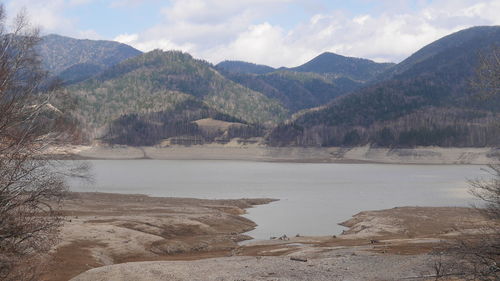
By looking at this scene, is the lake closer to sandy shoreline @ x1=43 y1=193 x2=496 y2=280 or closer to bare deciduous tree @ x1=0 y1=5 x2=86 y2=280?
sandy shoreline @ x1=43 y1=193 x2=496 y2=280

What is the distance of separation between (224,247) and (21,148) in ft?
97.2

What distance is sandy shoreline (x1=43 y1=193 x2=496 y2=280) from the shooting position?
26.4 meters

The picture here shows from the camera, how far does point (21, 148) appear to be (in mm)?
15141

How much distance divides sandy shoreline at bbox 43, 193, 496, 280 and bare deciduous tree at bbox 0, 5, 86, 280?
7551mm

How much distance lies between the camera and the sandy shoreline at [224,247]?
2641 centimetres

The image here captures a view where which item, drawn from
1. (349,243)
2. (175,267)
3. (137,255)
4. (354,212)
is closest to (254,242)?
(349,243)

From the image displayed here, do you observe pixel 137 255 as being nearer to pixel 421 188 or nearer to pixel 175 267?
pixel 175 267

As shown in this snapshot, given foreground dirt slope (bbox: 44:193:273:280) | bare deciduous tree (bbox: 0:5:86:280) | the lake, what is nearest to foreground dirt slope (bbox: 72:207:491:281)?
foreground dirt slope (bbox: 44:193:273:280)

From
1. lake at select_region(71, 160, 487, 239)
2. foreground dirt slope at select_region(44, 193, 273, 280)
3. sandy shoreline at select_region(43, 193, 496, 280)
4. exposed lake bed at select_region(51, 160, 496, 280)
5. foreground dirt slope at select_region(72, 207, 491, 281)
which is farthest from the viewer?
lake at select_region(71, 160, 487, 239)

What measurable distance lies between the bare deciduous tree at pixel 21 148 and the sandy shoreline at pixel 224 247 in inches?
297

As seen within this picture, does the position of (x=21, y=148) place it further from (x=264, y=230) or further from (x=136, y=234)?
(x=264, y=230)

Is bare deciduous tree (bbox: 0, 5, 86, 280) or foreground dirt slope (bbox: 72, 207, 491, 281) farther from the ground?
bare deciduous tree (bbox: 0, 5, 86, 280)

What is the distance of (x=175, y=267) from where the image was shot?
90.2 feet

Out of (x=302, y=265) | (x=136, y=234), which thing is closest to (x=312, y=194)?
(x=136, y=234)
